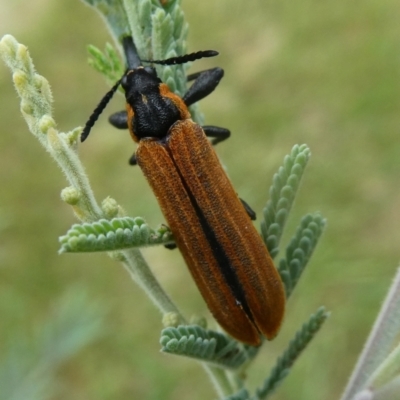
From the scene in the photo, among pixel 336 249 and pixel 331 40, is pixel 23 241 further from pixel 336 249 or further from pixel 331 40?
pixel 331 40

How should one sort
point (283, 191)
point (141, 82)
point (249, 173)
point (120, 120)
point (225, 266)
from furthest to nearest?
1. point (249, 173)
2. point (120, 120)
3. point (141, 82)
4. point (225, 266)
5. point (283, 191)

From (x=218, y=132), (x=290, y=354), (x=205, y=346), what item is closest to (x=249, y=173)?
(x=218, y=132)

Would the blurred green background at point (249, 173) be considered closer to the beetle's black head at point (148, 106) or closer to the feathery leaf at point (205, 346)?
the beetle's black head at point (148, 106)

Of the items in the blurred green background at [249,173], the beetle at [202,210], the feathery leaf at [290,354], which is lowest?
the blurred green background at [249,173]

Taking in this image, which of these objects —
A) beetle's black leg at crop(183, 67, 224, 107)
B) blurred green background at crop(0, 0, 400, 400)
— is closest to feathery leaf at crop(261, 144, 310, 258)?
beetle's black leg at crop(183, 67, 224, 107)

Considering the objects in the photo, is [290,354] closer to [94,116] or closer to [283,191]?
[283,191]

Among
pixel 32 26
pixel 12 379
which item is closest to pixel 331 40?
pixel 32 26

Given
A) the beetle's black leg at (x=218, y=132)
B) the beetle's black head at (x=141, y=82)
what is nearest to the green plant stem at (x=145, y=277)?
the beetle's black head at (x=141, y=82)
